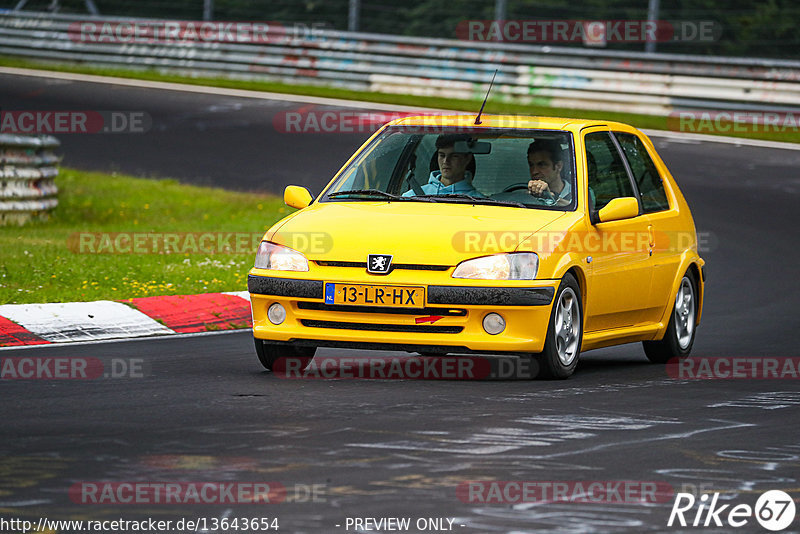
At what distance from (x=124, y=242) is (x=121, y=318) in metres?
5.21

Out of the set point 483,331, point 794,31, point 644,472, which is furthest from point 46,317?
point 794,31

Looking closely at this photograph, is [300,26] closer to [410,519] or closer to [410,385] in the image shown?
[410,385]

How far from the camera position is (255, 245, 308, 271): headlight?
30.0 ft

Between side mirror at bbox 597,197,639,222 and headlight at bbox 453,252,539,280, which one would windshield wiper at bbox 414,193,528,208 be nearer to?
side mirror at bbox 597,197,639,222

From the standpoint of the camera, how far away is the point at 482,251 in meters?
8.91

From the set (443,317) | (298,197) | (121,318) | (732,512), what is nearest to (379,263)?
(443,317)

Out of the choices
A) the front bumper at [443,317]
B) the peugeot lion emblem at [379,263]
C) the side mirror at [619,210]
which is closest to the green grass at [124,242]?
the front bumper at [443,317]

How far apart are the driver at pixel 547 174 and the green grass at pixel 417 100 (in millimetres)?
16746

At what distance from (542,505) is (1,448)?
237 cm

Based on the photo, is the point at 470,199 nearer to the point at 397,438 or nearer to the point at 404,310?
the point at 404,310

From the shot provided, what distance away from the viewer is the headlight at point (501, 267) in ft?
29.1

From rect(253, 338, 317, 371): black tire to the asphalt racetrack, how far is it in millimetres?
88

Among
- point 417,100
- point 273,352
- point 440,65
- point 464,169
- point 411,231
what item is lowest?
Answer: point 273,352

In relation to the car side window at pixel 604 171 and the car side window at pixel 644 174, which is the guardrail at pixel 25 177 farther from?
the car side window at pixel 604 171
